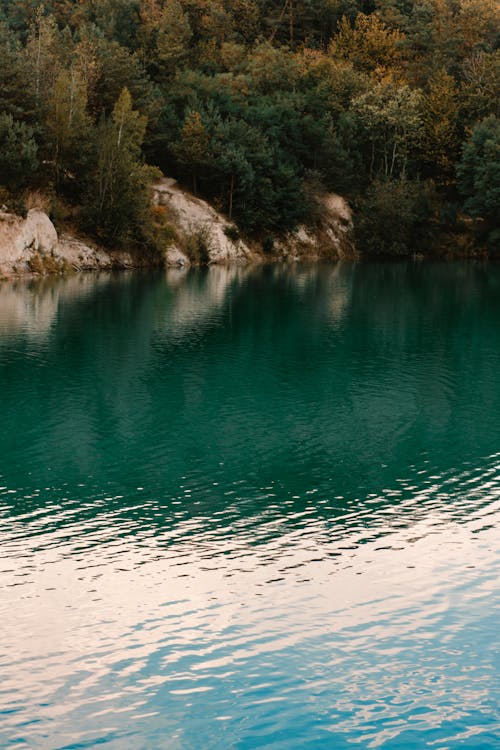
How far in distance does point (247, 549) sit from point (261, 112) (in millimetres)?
85952

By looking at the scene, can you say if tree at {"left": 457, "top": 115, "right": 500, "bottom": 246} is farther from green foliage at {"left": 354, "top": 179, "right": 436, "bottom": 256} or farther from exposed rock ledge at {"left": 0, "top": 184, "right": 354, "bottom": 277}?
exposed rock ledge at {"left": 0, "top": 184, "right": 354, "bottom": 277}

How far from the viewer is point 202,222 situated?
8325 cm

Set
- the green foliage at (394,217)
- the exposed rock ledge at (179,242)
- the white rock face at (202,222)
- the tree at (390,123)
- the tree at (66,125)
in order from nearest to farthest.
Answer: the exposed rock ledge at (179,242) → the tree at (66,125) → the white rock face at (202,222) → the green foliage at (394,217) → the tree at (390,123)

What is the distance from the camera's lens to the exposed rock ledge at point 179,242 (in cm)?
6231

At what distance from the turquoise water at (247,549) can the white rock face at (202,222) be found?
4972 centimetres

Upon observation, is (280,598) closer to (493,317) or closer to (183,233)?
(493,317)

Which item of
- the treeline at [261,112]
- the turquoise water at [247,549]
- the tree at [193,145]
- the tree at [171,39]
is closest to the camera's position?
the turquoise water at [247,549]

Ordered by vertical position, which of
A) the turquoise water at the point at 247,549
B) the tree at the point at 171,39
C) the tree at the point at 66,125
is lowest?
the turquoise water at the point at 247,549

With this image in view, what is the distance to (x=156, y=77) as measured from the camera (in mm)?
107000

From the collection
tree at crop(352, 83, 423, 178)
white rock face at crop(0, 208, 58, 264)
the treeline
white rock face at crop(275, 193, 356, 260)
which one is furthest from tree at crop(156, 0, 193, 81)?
white rock face at crop(0, 208, 58, 264)

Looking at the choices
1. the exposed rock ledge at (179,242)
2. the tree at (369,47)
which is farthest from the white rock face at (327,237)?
the tree at (369,47)

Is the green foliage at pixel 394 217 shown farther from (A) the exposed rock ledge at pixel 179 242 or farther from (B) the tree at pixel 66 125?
(B) the tree at pixel 66 125

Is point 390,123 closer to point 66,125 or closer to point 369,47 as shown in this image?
point 369,47

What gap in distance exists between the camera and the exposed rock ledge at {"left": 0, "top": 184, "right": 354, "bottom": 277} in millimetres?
62312
